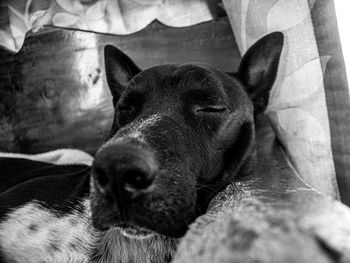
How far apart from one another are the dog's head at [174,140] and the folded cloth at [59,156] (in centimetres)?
49

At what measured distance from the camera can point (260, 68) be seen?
1904 millimetres

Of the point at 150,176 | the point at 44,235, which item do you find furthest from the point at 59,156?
the point at 150,176

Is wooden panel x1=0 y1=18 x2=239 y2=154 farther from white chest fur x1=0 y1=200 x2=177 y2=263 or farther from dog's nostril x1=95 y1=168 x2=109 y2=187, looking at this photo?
dog's nostril x1=95 y1=168 x2=109 y2=187

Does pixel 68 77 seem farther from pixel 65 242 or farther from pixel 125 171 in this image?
pixel 125 171

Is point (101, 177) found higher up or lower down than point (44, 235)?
higher up

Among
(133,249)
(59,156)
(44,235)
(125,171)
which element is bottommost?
(59,156)

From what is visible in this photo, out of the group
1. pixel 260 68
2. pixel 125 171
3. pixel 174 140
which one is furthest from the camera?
pixel 260 68

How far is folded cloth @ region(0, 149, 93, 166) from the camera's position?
2.34m

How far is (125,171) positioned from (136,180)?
0.05 meters

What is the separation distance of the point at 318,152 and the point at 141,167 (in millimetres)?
1102

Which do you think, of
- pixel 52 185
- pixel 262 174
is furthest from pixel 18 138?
pixel 262 174

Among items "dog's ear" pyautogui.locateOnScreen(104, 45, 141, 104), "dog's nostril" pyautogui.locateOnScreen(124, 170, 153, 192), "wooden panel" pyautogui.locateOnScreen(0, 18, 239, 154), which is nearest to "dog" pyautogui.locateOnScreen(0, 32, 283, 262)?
"dog's nostril" pyautogui.locateOnScreen(124, 170, 153, 192)

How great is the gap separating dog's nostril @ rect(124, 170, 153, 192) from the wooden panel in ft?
4.57

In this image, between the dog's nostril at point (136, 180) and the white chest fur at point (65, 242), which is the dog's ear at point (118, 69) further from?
the dog's nostril at point (136, 180)
